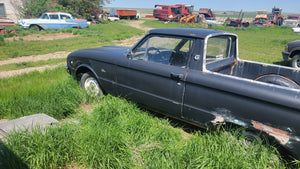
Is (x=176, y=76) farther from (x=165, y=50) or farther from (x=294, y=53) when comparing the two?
(x=294, y=53)

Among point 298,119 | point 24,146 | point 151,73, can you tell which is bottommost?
point 24,146

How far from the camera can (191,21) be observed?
1294 inches

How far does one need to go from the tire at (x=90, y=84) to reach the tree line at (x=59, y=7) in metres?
23.9

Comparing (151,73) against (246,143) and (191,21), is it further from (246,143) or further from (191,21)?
(191,21)

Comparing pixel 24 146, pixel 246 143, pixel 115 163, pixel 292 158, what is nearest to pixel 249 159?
pixel 246 143

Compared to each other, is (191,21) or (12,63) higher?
(191,21)

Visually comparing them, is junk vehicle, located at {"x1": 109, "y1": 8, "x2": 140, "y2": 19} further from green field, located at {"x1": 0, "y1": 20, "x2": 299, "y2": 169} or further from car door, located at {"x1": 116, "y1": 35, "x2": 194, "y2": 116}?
green field, located at {"x1": 0, "y1": 20, "x2": 299, "y2": 169}

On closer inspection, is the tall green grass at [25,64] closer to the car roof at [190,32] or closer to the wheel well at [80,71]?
the wheel well at [80,71]

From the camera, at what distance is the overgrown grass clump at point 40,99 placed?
360 centimetres

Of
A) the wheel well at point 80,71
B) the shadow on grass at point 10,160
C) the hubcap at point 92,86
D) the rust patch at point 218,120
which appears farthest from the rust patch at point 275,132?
the wheel well at point 80,71

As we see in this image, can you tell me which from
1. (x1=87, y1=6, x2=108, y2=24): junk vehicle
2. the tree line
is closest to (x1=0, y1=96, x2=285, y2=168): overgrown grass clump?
the tree line

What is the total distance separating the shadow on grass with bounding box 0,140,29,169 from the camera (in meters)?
2.27

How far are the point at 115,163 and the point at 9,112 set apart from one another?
234 cm

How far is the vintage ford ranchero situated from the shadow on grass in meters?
1.85
